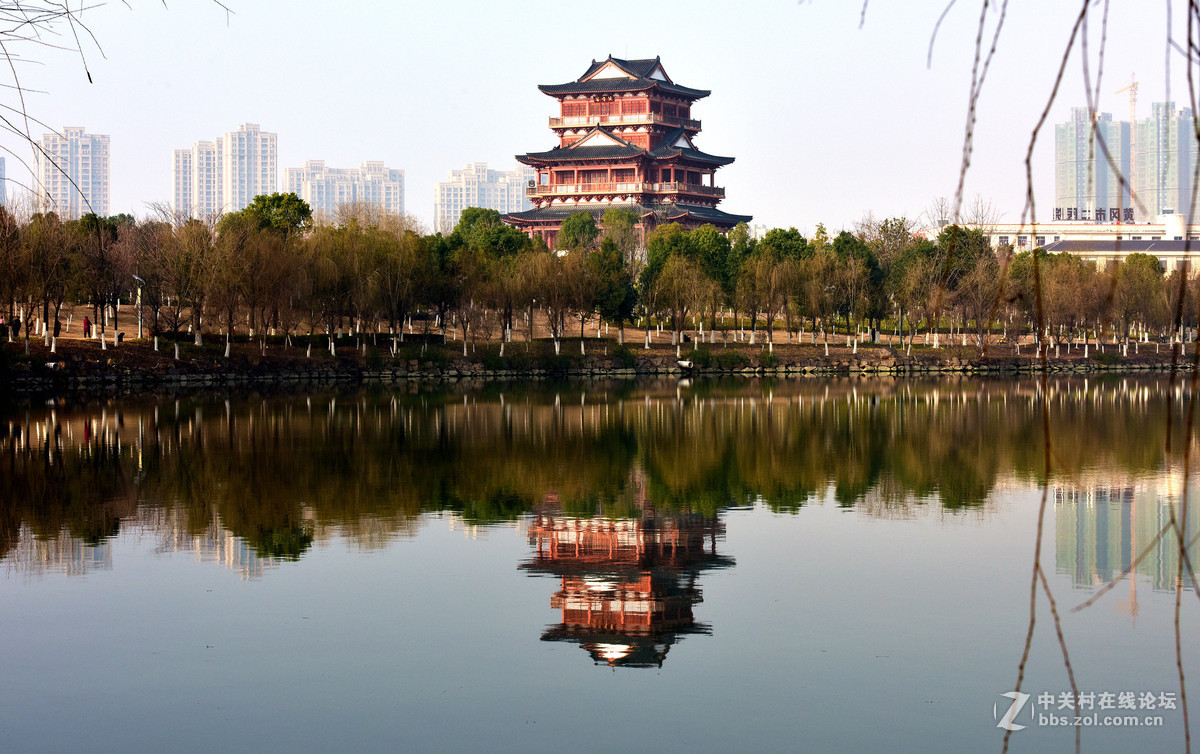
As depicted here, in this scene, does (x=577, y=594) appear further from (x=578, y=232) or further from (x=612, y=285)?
(x=578, y=232)

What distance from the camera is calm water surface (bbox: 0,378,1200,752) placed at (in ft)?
26.0

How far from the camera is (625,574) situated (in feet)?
40.4

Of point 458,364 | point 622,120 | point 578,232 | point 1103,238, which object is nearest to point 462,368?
point 458,364

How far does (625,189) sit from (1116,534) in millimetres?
64234

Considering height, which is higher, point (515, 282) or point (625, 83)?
point (625, 83)

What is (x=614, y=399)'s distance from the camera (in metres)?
38.4

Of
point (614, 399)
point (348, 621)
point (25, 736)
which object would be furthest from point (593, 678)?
point (614, 399)

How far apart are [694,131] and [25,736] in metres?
77.0

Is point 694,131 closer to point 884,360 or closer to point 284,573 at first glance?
point 884,360

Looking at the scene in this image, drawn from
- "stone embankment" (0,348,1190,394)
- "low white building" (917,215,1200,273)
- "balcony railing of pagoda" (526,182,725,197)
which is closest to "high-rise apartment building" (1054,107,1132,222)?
"low white building" (917,215,1200,273)

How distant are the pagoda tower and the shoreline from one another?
68.4 ft

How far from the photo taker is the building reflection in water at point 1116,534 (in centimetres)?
1221

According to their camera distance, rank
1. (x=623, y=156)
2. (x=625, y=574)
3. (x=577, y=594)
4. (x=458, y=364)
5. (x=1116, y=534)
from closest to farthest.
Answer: (x=577, y=594) → (x=625, y=574) → (x=1116, y=534) → (x=458, y=364) → (x=623, y=156)

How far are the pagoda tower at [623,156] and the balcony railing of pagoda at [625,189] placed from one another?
65 mm
